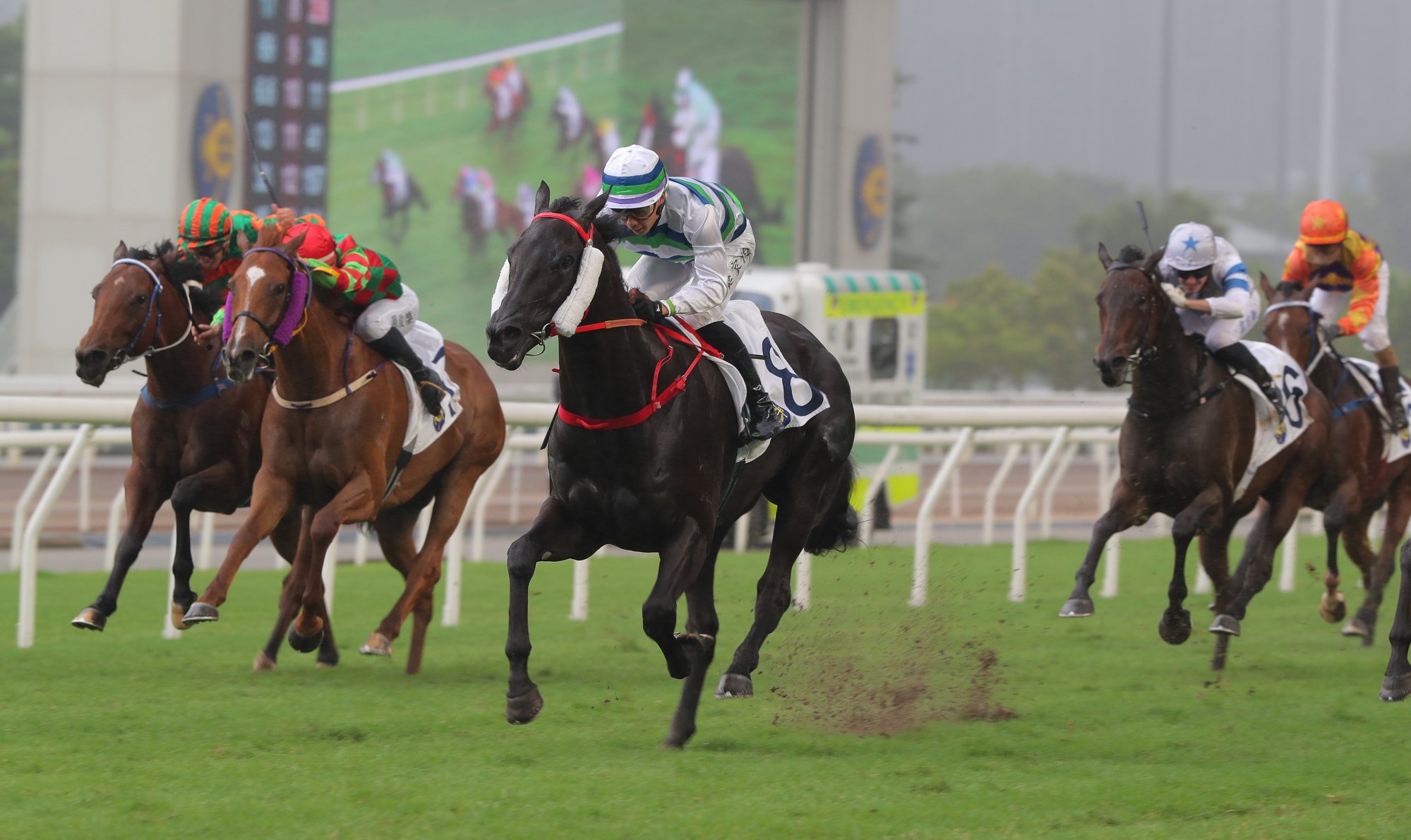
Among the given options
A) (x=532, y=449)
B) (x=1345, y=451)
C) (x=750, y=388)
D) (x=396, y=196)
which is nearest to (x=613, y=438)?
(x=750, y=388)

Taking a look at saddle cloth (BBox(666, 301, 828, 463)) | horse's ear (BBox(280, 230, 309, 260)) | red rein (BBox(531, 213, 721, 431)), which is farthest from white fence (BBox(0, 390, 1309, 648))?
red rein (BBox(531, 213, 721, 431))

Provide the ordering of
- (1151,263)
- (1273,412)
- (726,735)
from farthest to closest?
(1273,412) < (1151,263) < (726,735)

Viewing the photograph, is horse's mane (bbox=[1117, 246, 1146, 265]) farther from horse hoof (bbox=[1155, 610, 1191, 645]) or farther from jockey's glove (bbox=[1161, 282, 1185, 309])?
horse hoof (bbox=[1155, 610, 1191, 645])

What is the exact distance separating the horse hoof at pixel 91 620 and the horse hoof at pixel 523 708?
1.70 m

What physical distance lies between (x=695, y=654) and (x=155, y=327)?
7.92ft

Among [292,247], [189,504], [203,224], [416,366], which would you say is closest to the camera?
[292,247]

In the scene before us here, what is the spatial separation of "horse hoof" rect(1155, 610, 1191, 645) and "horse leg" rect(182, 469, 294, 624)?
3.24m

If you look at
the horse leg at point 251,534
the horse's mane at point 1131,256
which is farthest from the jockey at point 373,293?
the horse's mane at point 1131,256

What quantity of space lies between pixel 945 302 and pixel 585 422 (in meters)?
35.1

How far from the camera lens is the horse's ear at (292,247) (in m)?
5.89

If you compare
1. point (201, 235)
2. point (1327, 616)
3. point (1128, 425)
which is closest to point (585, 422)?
point (201, 235)

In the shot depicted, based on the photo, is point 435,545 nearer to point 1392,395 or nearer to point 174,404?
point 174,404

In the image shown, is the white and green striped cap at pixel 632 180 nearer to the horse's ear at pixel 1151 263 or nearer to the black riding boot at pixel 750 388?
the black riding boot at pixel 750 388

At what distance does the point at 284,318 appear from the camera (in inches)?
227
